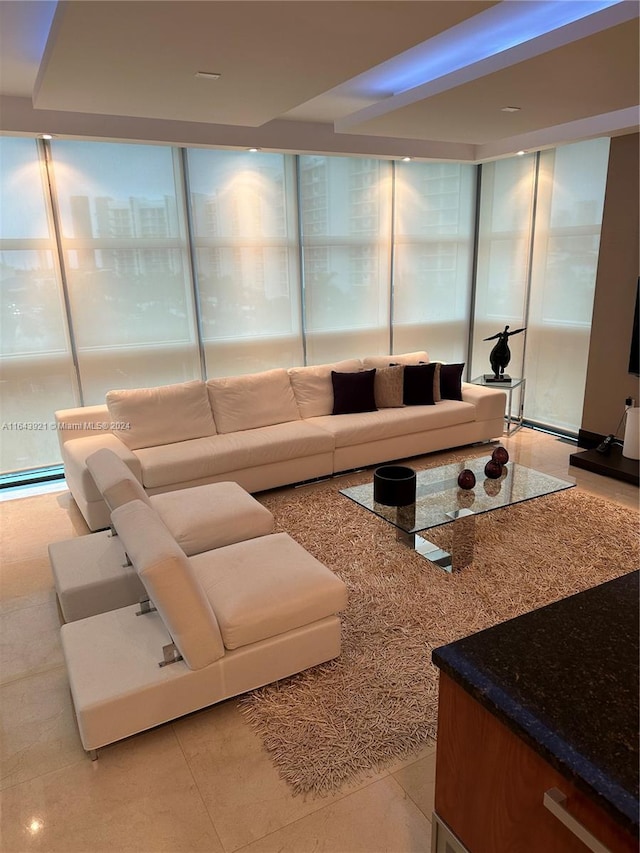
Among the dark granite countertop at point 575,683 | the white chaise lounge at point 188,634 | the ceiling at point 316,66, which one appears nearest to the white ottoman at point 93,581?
the white chaise lounge at point 188,634

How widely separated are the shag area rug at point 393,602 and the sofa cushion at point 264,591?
330 millimetres

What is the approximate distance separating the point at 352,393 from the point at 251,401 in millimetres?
901

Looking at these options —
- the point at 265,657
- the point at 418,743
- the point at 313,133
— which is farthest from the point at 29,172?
the point at 418,743

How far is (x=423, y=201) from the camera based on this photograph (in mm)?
6281

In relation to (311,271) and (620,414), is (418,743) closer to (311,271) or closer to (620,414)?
(620,414)

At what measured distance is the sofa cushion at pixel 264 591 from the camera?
231cm

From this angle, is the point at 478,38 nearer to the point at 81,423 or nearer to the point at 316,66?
the point at 316,66

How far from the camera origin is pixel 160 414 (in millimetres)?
4480

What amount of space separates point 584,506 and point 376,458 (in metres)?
1.63

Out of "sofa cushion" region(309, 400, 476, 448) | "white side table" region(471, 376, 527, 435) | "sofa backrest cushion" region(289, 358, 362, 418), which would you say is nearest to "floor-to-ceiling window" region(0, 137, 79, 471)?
"sofa backrest cushion" region(289, 358, 362, 418)

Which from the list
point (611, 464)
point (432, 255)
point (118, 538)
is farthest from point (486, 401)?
point (118, 538)

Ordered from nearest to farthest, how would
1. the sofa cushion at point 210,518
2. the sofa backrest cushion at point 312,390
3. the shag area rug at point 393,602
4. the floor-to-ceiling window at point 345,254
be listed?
1. the shag area rug at point 393,602
2. the sofa cushion at point 210,518
3. the sofa backrest cushion at point 312,390
4. the floor-to-ceiling window at point 345,254

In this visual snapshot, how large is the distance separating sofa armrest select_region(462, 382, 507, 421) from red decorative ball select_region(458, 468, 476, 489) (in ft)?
6.35

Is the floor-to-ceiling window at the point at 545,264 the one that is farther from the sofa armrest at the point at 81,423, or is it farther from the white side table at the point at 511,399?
the sofa armrest at the point at 81,423
